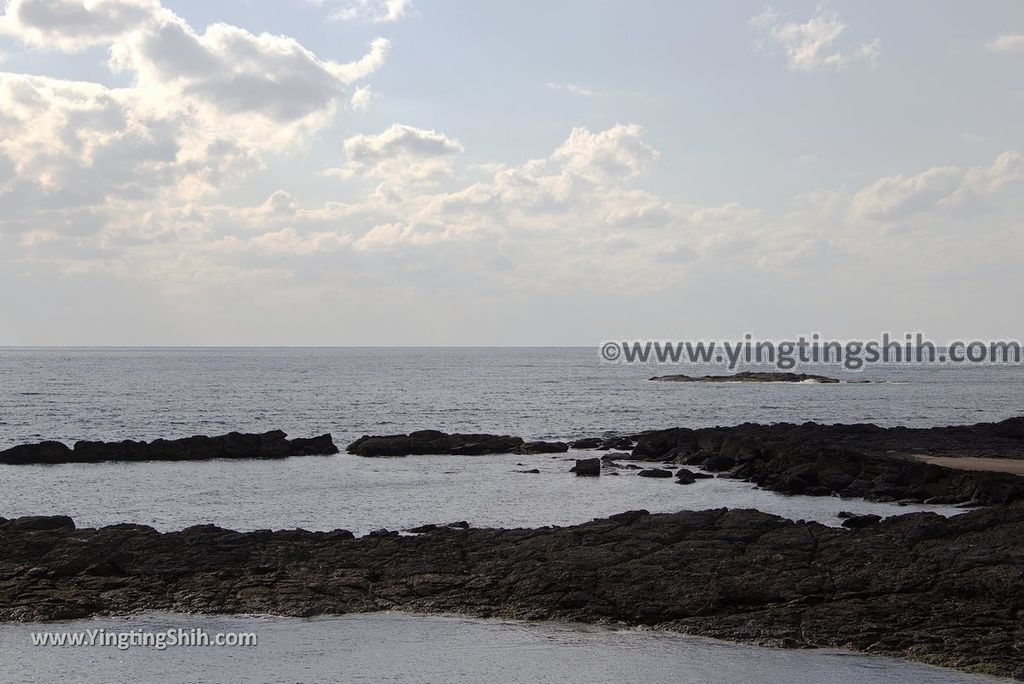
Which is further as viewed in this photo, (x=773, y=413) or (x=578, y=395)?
(x=578, y=395)

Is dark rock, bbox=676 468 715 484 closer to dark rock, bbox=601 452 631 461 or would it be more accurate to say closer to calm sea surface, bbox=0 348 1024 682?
calm sea surface, bbox=0 348 1024 682

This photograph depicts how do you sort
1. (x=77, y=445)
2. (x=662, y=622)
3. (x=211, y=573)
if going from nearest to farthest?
(x=662, y=622), (x=211, y=573), (x=77, y=445)

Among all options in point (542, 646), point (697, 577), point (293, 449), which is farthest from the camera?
point (293, 449)

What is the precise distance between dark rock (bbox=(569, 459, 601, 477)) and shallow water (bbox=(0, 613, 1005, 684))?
26838 millimetres

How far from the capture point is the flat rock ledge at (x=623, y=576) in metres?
17.5

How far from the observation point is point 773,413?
8675cm

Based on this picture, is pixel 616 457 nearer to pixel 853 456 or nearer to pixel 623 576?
pixel 853 456

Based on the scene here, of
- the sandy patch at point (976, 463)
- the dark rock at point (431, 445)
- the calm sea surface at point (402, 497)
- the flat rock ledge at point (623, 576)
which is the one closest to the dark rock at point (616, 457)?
the calm sea surface at point (402, 497)

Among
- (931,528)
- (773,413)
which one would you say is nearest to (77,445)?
(931,528)

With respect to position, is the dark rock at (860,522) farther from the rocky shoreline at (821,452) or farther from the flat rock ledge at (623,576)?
the rocky shoreline at (821,452)

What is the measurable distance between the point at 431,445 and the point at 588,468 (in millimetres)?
13136

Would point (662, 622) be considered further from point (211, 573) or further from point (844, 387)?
point (844, 387)

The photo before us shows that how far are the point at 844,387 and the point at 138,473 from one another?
352 feet

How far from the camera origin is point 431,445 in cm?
5500
